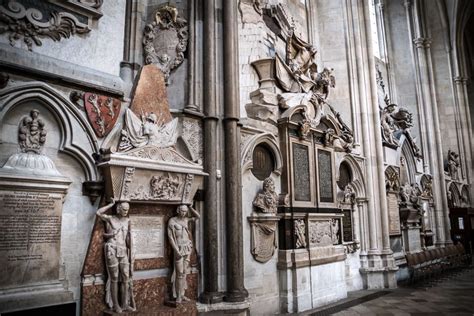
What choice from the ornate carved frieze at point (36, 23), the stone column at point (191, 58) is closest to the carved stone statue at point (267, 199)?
the stone column at point (191, 58)

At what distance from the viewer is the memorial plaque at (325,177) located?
7.66 m

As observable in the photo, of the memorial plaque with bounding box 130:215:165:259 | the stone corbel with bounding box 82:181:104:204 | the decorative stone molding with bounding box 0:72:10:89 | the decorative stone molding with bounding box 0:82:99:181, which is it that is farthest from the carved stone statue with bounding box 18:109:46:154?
the memorial plaque with bounding box 130:215:165:259

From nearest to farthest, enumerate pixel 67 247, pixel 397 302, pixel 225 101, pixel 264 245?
pixel 67 247 < pixel 225 101 < pixel 264 245 < pixel 397 302

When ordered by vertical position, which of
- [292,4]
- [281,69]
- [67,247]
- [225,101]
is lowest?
[67,247]

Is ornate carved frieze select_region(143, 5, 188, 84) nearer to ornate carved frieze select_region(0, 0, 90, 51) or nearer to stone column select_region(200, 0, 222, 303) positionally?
stone column select_region(200, 0, 222, 303)

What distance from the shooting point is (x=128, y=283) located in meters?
4.36

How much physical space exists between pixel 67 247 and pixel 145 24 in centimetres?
355

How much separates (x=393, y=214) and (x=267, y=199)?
5675mm

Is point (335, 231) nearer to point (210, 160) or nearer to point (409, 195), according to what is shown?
point (210, 160)

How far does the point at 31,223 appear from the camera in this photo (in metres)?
3.87

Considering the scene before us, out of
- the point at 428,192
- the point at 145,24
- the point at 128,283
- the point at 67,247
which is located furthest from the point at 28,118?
the point at 428,192

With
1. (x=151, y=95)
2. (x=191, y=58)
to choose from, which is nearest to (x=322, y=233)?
(x=191, y=58)

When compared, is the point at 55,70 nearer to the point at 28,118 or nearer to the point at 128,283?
the point at 28,118

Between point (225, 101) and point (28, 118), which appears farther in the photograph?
point (225, 101)
